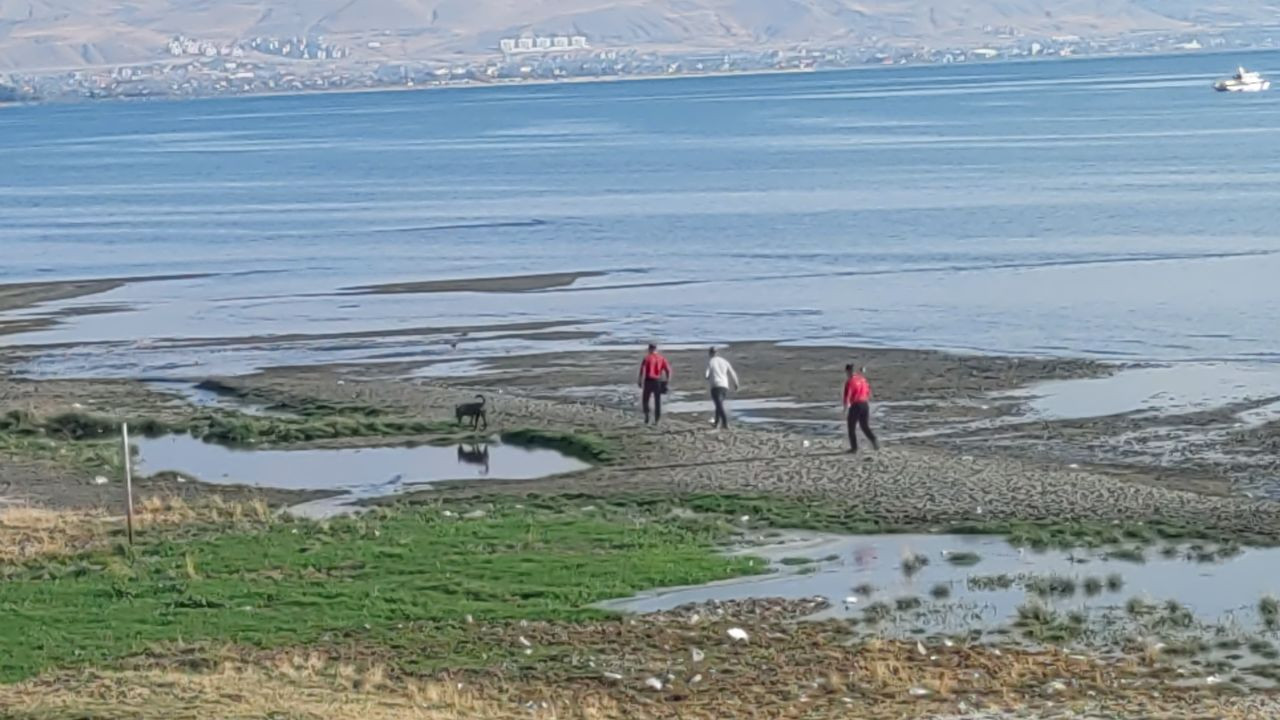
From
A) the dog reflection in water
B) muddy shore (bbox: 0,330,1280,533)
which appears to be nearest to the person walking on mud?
muddy shore (bbox: 0,330,1280,533)

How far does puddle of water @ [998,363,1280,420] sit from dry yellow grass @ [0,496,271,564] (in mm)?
13173

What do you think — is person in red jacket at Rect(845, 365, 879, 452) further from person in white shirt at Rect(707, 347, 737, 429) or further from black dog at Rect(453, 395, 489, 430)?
black dog at Rect(453, 395, 489, 430)

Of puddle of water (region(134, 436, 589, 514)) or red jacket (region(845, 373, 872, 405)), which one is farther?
puddle of water (region(134, 436, 589, 514))

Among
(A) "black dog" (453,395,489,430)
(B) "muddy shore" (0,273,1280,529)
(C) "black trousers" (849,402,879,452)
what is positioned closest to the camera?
(B) "muddy shore" (0,273,1280,529)

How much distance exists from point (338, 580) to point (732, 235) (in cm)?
5216

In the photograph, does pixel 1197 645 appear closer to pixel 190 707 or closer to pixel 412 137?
pixel 190 707

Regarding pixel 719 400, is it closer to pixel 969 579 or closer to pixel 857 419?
pixel 857 419

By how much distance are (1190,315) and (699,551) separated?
2649cm

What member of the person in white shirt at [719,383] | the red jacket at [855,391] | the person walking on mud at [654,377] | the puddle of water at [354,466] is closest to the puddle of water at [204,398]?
the puddle of water at [354,466]

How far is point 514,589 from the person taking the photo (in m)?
22.5

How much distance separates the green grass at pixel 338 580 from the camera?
20.8m

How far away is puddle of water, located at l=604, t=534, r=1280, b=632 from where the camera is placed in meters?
21.8

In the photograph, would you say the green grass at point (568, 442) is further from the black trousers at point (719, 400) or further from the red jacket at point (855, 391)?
the red jacket at point (855, 391)

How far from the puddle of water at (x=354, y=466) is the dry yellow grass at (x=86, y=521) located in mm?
1791
